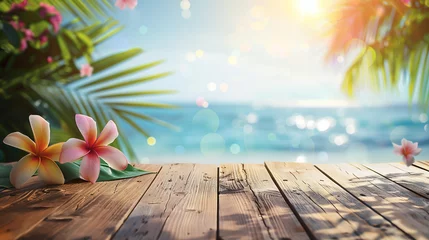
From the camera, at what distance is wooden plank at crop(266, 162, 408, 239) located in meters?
1.03

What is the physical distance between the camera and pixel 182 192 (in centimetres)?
146

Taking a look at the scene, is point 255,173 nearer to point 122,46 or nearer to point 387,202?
point 387,202

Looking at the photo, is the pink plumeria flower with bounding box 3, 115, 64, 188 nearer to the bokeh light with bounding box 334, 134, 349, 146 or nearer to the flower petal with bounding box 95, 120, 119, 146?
the flower petal with bounding box 95, 120, 119, 146

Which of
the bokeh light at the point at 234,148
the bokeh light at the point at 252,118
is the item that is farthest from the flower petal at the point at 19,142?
the bokeh light at the point at 252,118

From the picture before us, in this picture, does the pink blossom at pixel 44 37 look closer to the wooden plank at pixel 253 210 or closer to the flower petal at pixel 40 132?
the flower petal at pixel 40 132

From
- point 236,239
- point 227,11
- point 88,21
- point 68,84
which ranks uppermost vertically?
point 227,11

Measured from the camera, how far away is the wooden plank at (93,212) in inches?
40.1

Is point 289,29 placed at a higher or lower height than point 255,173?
higher

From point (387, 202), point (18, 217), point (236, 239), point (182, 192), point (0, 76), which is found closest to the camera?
point (236, 239)

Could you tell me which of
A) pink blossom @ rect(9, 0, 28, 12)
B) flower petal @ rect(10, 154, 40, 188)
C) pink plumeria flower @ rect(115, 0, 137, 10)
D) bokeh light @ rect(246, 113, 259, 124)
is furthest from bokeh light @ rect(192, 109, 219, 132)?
flower petal @ rect(10, 154, 40, 188)

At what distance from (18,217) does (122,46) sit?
50.1 ft

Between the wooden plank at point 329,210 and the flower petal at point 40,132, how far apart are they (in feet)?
2.64

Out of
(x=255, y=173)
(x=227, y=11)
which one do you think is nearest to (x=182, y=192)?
(x=255, y=173)

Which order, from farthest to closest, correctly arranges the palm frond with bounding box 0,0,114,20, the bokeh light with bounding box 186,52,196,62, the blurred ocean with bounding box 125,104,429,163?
the bokeh light with bounding box 186,52,196,62 < the blurred ocean with bounding box 125,104,429,163 < the palm frond with bounding box 0,0,114,20
